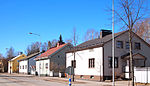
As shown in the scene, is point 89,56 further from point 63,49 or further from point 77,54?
point 63,49

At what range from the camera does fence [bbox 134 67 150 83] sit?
938 inches

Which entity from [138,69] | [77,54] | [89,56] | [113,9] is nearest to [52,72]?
[77,54]

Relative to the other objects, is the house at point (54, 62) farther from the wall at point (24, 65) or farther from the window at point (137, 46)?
the window at point (137, 46)

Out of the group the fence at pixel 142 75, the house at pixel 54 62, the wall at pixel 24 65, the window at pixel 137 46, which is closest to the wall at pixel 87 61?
the fence at pixel 142 75

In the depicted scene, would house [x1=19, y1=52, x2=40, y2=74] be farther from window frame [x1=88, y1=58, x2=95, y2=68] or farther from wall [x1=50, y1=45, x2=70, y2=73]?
window frame [x1=88, y1=58, x2=95, y2=68]

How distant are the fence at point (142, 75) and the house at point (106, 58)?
16.3 feet

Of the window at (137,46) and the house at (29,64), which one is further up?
the window at (137,46)

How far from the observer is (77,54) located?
3666 centimetres

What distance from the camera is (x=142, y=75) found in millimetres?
24562

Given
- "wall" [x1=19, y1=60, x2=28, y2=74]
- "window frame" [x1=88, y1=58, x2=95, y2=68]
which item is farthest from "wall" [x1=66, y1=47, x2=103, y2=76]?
"wall" [x1=19, y1=60, x2=28, y2=74]

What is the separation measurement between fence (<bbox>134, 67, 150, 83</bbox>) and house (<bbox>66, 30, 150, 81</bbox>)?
16.3ft

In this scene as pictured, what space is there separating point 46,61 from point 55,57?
278cm

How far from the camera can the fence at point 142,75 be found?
23833 millimetres

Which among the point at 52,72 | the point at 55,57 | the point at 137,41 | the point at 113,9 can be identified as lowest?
the point at 52,72
